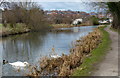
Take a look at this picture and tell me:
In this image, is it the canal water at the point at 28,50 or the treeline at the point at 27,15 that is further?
the treeline at the point at 27,15

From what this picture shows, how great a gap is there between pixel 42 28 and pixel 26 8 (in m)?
7.55

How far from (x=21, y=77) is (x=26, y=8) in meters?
48.3

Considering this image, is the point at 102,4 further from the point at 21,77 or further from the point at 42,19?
the point at 21,77

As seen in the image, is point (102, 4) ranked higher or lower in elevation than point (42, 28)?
higher

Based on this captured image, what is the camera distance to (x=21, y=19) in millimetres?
54656

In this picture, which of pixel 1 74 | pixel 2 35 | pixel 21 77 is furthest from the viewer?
pixel 2 35

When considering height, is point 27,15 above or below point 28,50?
above

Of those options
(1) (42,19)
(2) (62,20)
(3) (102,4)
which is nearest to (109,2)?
(3) (102,4)

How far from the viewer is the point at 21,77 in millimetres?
9109

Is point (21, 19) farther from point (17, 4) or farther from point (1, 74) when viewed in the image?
point (1, 74)

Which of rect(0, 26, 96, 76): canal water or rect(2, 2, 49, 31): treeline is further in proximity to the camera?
rect(2, 2, 49, 31): treeline

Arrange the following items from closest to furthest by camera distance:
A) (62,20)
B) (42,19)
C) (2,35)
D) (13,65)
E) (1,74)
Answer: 1. (1,74)
2. (13,65)
3. (2,35)
4. (42,19)
5. (62,20)

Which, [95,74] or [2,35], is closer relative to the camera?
[95,74]

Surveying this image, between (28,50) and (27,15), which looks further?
(27,15)
